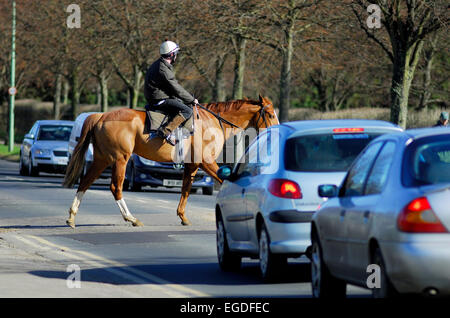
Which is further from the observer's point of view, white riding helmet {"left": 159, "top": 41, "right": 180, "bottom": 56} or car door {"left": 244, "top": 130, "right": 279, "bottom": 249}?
white riding helmet {"left": 159, "top": 41, "right": 180, "bottom": 56}

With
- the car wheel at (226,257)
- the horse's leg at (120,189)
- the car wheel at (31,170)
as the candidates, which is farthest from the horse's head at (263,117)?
the car wheel at (31,170)

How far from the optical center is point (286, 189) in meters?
10.5

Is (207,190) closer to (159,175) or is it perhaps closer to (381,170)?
(159,175)

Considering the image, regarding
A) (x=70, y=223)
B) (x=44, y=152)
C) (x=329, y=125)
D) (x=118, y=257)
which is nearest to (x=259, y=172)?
(x=329, y=125)

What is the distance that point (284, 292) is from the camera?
999 cm

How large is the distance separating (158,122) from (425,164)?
10.9m

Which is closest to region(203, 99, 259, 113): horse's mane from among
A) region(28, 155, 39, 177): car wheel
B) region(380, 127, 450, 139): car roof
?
region(380, 127, 450, 139): car roof

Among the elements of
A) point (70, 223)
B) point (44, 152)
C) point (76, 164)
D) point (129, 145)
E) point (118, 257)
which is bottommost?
point (44, 152)

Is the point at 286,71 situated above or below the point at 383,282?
above

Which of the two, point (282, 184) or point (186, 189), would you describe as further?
point (186, 189)

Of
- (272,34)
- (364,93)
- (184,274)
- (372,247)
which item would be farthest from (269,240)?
(364,93)

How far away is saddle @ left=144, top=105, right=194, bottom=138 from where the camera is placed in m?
18.3

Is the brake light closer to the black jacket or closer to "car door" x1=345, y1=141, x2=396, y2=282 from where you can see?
"car door" x1=345, y1=141, x2=396, y2=282

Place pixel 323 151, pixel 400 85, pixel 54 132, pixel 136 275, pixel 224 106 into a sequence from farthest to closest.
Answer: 1. pixel 54 132
2. pixel 400 85
3. pixel 224 106
4. pixel 136 275
5. pixel 323 151
